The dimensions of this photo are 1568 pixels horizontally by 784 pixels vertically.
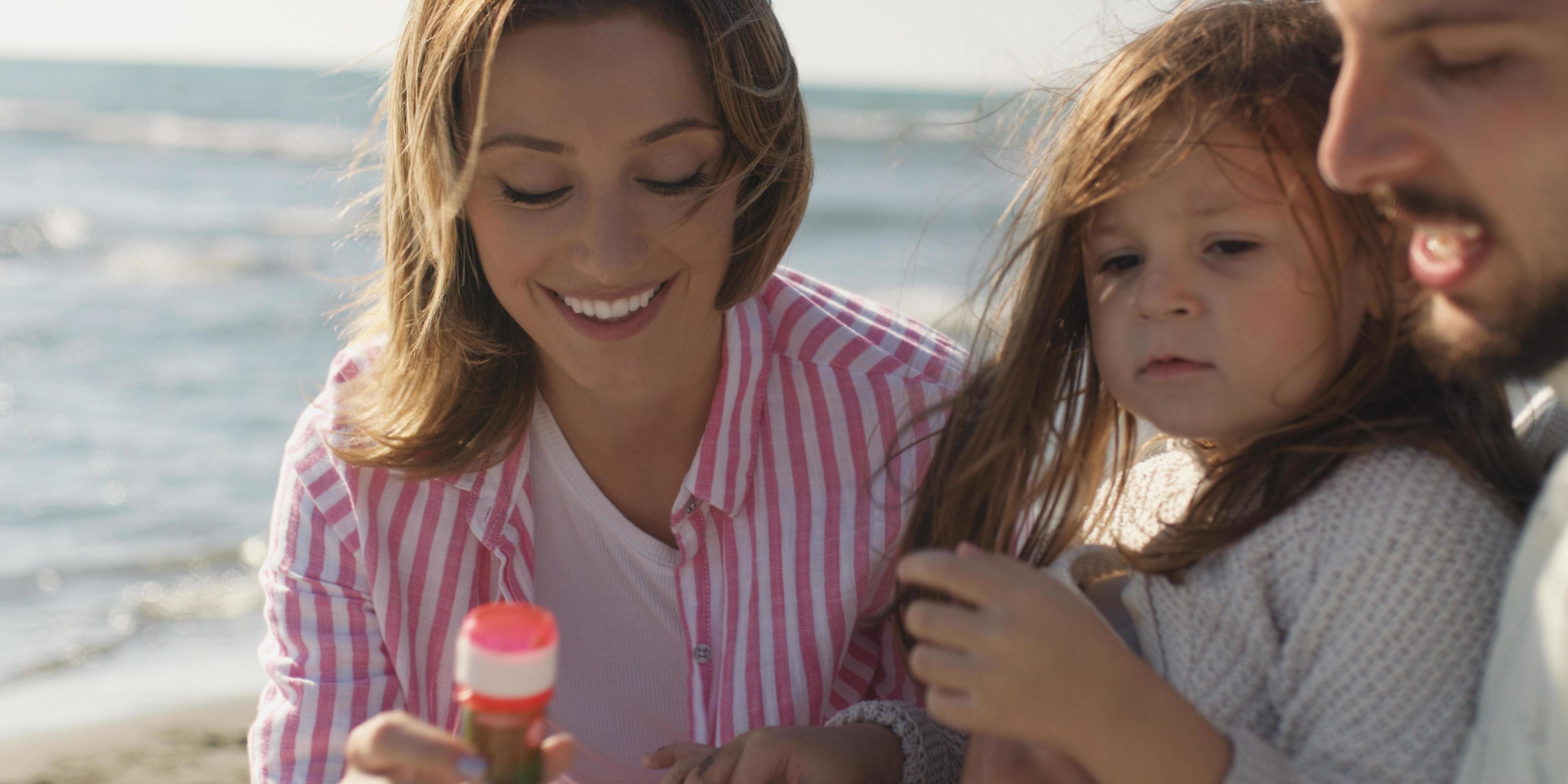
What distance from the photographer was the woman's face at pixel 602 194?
2268mm

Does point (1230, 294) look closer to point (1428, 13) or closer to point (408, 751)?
point (1428, 13)

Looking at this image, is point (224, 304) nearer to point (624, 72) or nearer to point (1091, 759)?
point (624, 72)

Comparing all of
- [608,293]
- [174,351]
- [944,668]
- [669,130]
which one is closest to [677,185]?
[669,130]

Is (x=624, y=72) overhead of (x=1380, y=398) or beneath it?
overhead

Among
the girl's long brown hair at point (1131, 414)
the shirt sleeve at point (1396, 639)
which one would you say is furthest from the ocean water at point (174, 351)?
the shirt sleeve at point (1396, 639)

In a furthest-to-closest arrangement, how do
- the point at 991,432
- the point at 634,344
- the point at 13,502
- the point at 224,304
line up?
the point at 224,304 < the point at 13,502 < the point at 634,344 < the point at 991,432

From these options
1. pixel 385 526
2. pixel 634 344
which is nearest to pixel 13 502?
pixel 385 526

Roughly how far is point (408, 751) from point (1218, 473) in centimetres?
115

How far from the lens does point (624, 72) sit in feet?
7.48

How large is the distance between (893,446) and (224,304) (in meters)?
8.07

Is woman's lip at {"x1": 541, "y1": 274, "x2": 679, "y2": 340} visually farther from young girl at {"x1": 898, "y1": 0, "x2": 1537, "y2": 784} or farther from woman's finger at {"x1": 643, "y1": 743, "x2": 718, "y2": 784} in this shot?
woman's finger at {"x1": 643, "y1": 743, "x2": 718, "y2": 784}

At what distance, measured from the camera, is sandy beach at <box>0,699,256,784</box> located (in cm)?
361

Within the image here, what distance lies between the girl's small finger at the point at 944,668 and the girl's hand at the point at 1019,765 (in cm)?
40

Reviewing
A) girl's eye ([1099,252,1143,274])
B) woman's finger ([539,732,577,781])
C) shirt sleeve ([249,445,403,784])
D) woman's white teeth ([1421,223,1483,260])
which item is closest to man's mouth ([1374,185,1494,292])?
woman's white teeth ([1421,223,1483,260])
